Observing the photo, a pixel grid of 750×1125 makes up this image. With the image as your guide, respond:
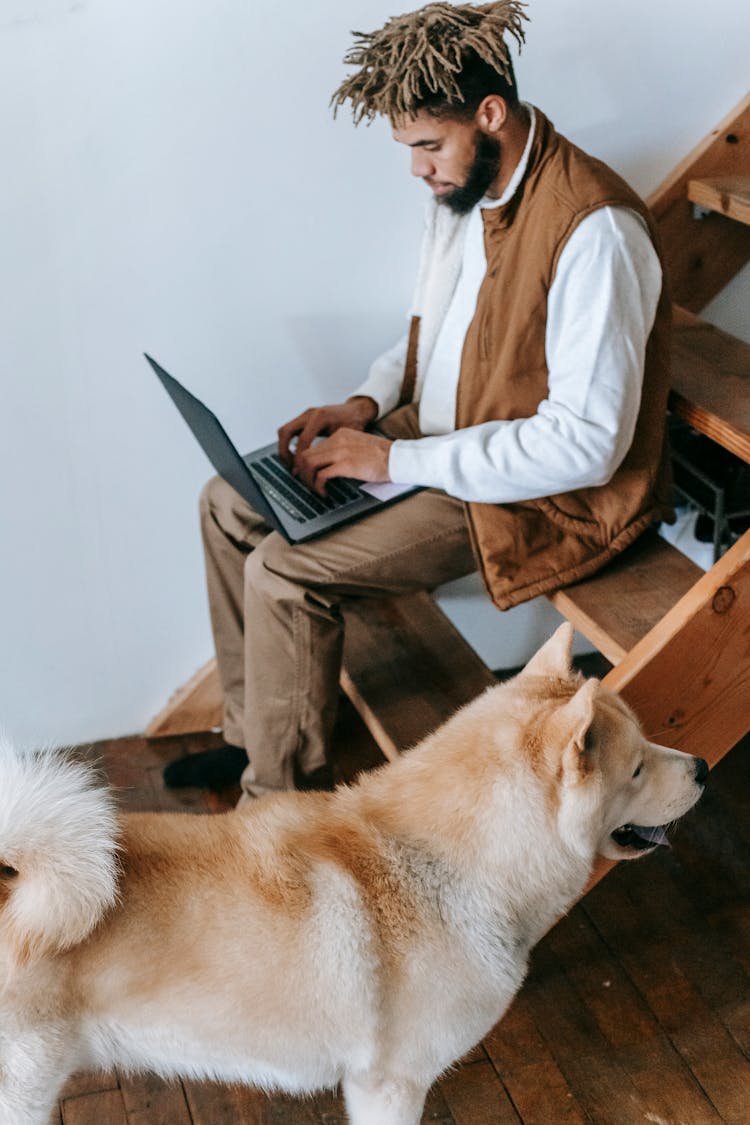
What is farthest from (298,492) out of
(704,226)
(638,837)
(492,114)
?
(704,226)

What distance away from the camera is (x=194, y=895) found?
4.17ft

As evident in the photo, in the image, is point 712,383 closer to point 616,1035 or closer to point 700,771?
point 700,771

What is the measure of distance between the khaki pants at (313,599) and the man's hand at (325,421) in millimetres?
215

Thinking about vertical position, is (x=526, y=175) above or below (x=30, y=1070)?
above

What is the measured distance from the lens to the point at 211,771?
2.17 metres

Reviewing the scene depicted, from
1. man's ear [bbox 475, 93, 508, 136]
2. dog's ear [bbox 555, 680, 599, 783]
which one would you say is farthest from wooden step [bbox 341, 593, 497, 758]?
man's ear [bbox 475, 93, 508, 136]

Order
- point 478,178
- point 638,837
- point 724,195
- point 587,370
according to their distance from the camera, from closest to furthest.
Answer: point 638,837 → point 587,370 → point 478,178 → point 724,195

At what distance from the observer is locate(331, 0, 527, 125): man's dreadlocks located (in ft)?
5.35

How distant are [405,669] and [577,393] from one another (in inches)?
25.1

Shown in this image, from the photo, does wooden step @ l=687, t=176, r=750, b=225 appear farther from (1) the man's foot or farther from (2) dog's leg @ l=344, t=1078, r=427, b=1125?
(2) dog's leg @ l=344, t=1078, r=427, b=1125

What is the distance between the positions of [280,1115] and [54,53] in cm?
160

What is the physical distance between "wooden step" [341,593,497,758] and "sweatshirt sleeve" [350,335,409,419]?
1.16ft

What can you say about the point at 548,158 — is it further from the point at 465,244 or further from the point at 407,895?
the point at 407,895

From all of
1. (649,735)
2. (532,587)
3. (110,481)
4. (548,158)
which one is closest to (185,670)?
(110,481)
